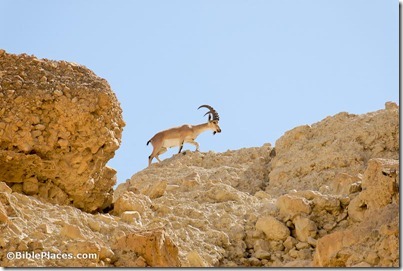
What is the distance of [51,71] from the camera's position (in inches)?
480

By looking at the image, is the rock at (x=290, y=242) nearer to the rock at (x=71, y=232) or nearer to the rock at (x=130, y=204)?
the rock at (x=130, y=204)

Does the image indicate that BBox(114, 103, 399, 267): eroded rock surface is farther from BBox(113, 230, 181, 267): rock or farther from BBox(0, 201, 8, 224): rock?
BBox(0, 201, 8, 224): rock

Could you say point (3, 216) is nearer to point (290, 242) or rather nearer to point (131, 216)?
Result: point (131, 216)

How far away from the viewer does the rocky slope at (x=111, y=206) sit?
9750 millimetres

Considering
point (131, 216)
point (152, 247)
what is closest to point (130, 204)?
point (131, 216)

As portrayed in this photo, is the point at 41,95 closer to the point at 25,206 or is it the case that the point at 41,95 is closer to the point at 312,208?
the point at 25,206

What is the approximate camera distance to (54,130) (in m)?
11.7

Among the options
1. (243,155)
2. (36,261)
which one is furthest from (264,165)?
(36,261)

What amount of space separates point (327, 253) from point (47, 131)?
13.6 feet

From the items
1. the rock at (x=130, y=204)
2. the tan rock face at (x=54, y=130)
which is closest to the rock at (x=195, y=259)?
the rock at (x=130, y=204)

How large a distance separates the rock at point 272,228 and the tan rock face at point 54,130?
2063 mm

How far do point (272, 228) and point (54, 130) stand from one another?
293 cm

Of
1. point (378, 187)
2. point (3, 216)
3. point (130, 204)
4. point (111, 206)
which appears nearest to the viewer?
point (3, 216)

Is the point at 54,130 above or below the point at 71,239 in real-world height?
above
